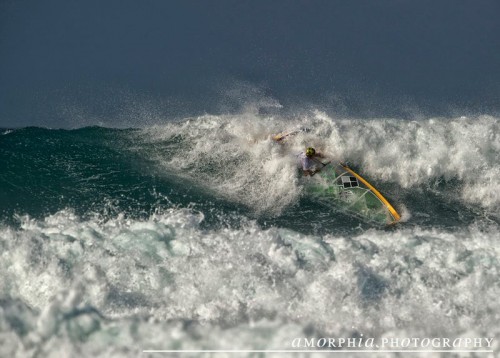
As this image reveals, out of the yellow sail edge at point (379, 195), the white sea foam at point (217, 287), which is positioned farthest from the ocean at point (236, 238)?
the yellow sail edge at point (379, 195)

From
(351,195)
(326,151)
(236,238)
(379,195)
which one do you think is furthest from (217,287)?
(326,151)

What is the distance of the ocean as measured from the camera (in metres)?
7.38

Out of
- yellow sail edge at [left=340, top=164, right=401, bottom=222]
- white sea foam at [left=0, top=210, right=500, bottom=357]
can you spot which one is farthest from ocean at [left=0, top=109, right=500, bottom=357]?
yellow sail edge at [left=340, top=164, right=401, bottom=222]

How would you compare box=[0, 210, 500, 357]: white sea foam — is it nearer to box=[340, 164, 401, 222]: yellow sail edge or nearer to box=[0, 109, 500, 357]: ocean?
box=[0, 109, 500, 357]: ocean

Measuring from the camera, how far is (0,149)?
10.1 m

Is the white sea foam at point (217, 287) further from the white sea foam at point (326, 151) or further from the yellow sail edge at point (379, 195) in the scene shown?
the white sea foam at point (326, 151)

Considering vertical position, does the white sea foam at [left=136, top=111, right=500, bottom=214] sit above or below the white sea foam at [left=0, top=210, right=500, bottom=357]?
above

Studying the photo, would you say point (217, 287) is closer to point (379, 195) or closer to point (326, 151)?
point (379, 195)

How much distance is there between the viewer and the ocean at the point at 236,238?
24.2 ft

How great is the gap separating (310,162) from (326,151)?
0.75m

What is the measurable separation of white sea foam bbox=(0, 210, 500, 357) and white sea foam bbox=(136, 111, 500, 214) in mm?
1421

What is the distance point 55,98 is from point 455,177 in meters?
8.01

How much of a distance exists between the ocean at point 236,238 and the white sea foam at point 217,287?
0.02 metres

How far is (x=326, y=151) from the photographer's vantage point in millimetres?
10688
